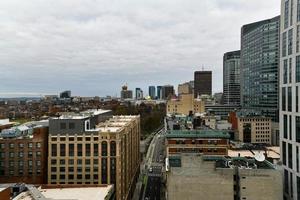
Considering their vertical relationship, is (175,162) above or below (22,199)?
above

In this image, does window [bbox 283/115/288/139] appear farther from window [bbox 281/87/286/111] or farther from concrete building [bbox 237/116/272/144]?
concrete building [bbox 237/116/272/144]

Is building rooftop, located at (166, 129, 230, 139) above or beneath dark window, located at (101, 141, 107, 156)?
above

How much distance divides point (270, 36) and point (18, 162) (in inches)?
6490

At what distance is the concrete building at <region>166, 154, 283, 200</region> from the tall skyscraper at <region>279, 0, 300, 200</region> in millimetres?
5182

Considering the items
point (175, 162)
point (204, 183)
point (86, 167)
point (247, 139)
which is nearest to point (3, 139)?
point (86, 167)

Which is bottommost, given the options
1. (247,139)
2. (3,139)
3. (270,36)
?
(247,139)

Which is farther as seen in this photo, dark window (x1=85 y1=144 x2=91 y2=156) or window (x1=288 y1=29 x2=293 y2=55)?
dark window (x1=85 y1=144 x2=91 y2=156)

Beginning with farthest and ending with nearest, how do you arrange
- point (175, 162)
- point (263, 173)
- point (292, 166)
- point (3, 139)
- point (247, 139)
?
point (247, 139)
point (3, 139)
point (175, 162)
point (292, 166)
point (263, 173)

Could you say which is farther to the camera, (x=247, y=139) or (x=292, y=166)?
(x=247, y=139)

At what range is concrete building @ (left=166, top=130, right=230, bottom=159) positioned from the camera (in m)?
93.1

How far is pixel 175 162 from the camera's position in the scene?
207 feet

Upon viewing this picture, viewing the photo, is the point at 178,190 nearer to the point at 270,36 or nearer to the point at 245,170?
the point at 245,170

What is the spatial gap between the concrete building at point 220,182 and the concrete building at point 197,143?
122ft

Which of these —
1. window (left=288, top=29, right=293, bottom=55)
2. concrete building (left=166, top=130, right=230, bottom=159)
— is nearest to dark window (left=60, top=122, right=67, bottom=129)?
concrete building (left=166, top=130, right=230, bottom=159)
